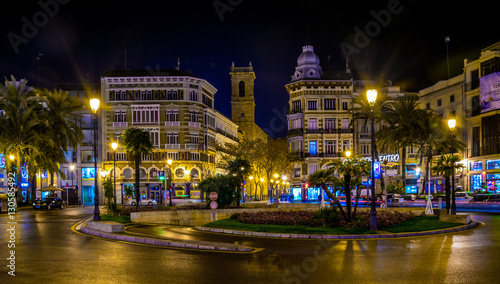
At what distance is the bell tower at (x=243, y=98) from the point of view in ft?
369

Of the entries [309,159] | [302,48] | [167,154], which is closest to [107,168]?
[167,154]

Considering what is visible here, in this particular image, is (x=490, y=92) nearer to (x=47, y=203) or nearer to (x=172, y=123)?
(x=172, y=123)

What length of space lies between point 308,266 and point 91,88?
75.2m

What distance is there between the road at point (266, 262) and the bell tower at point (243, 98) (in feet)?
308

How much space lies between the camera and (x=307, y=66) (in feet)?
273

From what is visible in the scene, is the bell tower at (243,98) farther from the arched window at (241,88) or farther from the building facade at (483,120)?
the building facade at (483,120)

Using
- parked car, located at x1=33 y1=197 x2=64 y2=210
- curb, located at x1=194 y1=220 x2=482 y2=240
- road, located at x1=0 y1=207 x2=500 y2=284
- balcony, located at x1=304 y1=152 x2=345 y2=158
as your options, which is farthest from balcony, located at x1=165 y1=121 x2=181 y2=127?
road, located at x1=0 y1=207 x2=500 y2=284

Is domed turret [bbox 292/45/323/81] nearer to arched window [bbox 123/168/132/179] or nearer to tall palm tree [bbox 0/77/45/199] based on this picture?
arched window [bbox 123/168/132/179]

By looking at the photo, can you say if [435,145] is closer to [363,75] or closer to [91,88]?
[363,75]

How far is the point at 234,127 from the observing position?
4112 inches

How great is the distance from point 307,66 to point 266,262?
7179cm

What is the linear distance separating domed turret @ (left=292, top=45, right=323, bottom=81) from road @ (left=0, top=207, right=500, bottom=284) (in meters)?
65.1

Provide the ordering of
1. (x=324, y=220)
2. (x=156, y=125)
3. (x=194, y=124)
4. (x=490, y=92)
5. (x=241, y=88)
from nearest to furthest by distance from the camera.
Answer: (x=324, y=220), (x=490, y=92), (x=156, y=125), (x=194, y=124), (x=241, y=88)

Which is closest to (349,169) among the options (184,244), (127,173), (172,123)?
(184,244)
